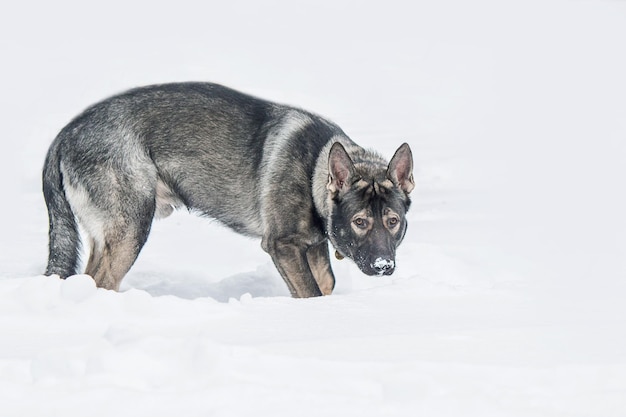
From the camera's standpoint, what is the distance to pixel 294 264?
238 inches

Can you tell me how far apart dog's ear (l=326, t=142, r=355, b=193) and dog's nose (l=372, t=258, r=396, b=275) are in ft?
1.99

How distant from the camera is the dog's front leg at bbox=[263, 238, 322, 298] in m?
6.04

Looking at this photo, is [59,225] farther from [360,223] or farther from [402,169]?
[402,169]

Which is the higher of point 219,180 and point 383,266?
point 219,180

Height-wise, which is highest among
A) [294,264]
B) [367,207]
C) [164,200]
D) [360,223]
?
[367,207]

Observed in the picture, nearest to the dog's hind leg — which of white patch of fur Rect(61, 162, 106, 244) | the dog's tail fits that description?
white patch of fur Rect(61, 162, 106, 244)

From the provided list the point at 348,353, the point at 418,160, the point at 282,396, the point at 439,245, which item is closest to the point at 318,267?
the point at 439,245

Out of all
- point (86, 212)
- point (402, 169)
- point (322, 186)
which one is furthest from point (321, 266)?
point (86, 212)

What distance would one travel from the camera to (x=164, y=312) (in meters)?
4.05

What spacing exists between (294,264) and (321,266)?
578 mm

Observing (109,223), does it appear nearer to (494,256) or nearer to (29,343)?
(29,343)

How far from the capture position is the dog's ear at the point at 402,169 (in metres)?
5.93

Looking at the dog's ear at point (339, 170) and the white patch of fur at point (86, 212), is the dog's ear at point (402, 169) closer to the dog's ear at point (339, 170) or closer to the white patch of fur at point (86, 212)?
the dog's ear at point (339, 170)

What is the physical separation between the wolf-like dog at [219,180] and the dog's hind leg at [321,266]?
0.24 metres
